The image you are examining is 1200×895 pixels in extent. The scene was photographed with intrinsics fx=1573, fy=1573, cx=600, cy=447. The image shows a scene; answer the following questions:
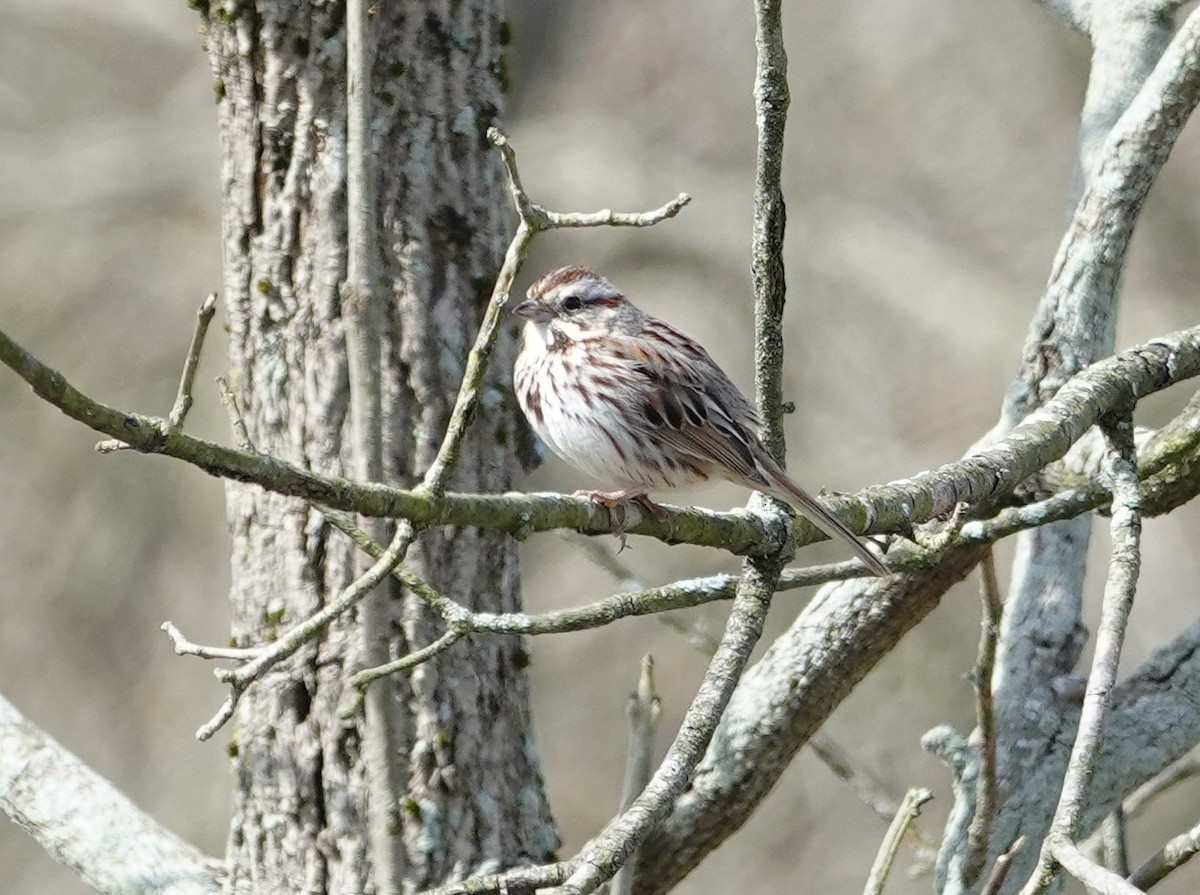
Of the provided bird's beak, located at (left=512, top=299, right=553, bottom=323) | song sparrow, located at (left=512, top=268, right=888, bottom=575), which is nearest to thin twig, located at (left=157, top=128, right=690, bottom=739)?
song sparrow, located at (left=512, top=268, right=888, bottom=575)

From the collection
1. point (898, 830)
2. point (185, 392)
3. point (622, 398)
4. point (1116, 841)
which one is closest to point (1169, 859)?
point (898, 830)

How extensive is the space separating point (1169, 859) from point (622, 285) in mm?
8260

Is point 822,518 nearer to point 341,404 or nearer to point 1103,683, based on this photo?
point 1103,683

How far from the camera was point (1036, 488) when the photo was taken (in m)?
4.02

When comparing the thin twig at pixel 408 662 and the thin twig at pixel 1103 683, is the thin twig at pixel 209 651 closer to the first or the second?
the thin twig at pixel 408 662

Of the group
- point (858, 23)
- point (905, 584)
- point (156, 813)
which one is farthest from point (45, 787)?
point (858, 23)

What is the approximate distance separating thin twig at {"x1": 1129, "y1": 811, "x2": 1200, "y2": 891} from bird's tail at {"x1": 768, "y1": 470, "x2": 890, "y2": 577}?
2.60 ft

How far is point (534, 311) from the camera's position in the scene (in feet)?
14.6

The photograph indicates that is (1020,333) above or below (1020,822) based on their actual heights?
above

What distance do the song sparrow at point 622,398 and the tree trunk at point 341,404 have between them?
0.36 metres

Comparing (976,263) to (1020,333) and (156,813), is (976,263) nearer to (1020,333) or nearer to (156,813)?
(1020,333)

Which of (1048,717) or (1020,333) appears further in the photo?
(1020,333)

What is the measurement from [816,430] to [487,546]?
6.66m

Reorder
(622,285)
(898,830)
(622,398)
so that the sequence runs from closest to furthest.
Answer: (898,830) → (622,398) → (622,285)
